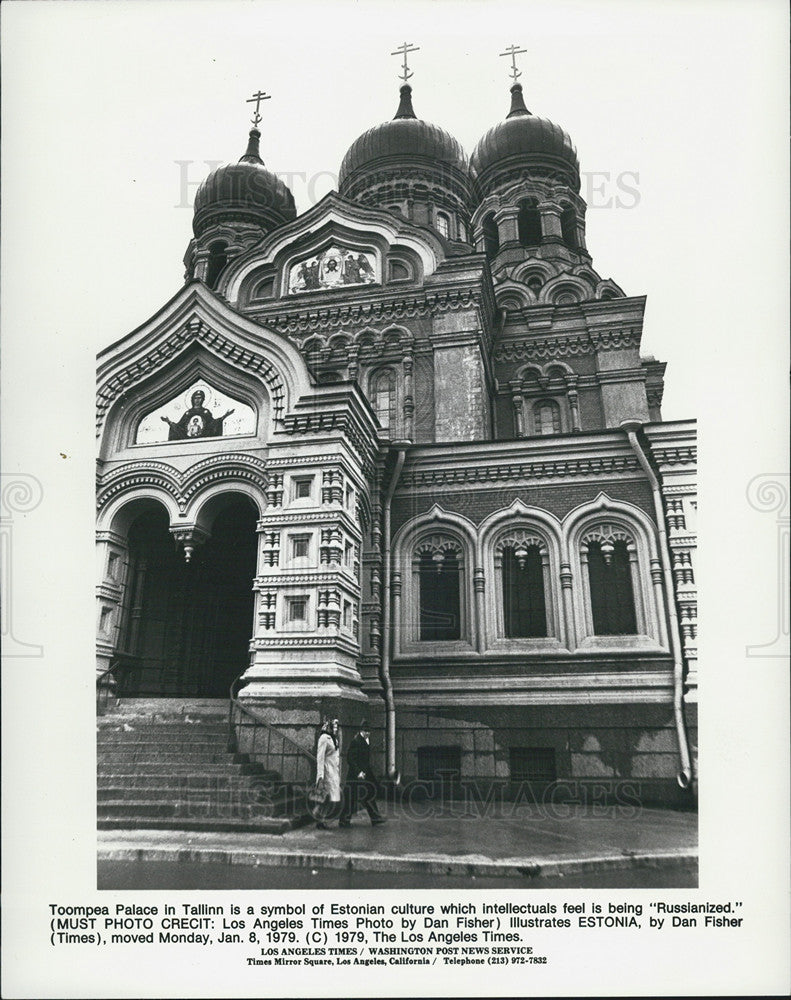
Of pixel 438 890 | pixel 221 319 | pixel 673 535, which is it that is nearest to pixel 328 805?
pixel 438 890

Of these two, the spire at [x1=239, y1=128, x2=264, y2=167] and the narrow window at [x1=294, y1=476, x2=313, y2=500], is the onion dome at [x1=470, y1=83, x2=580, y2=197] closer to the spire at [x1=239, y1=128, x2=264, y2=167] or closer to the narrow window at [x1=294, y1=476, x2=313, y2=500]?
the spire at [x1=239, y1=128, x2=264, y2=167]

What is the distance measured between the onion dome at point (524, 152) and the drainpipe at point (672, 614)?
45.5 feet

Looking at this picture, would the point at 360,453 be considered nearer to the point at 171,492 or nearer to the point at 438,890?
the point at 171,492

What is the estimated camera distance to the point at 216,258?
2195 cm

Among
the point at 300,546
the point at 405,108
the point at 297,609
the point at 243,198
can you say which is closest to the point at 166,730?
the point at 297,609

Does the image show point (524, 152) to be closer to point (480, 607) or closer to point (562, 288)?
point (562, 288)

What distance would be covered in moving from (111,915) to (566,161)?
22.6m

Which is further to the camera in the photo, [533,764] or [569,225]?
[569,225]

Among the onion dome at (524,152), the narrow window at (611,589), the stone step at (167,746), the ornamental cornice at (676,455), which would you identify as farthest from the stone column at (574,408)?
the stone step at (167,746)

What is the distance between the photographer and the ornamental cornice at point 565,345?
1694 centimetres

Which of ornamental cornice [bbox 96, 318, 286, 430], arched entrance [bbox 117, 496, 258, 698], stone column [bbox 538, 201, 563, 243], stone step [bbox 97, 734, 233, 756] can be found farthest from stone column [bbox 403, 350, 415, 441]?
stone column [bbox 538, 201, 563, 243]

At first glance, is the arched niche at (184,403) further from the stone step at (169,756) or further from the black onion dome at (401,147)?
the black onion dome at (401,147)

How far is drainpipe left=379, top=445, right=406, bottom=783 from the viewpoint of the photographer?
1071cm

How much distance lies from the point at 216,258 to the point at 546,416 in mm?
11316
